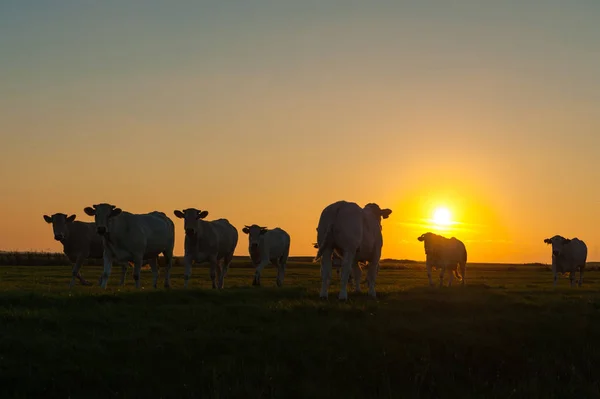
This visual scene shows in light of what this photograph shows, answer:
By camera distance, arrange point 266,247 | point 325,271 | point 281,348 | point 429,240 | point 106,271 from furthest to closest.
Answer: point 429,240 → point 266,247 → point 106,271 → point 325,271 → point 281,348

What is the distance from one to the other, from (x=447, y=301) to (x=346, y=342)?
649 cm

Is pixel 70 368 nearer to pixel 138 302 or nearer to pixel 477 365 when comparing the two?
pixel 138 302

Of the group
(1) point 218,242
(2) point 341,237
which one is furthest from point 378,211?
(1) point 218,242

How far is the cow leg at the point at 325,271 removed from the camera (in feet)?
75.0

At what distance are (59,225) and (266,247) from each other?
1034 cm

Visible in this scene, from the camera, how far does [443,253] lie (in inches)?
1540

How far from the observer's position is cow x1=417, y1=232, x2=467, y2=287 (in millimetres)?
39125

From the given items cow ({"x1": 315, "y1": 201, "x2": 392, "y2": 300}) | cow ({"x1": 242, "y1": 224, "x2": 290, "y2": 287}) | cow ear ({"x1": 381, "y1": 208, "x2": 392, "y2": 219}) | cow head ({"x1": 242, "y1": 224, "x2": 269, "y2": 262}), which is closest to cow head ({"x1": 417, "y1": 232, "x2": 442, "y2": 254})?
cow ({"x1": 242, "y1": 224, "x2": 290, "y2": 287})

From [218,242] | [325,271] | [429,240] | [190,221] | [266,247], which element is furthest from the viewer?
[429,240]

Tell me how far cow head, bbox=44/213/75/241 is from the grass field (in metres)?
12.1

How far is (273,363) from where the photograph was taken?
16.1 metres

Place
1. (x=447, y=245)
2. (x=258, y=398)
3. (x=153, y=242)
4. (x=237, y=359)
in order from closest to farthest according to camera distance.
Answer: (x=258, y=398)
(x=237, y=359)
(x=153, y=242)
(x=447, y=245)

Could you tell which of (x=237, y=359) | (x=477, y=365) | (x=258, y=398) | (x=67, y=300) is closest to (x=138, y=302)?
(x=67, y=300)

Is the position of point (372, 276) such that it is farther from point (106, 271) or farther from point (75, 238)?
point (75, 238)
